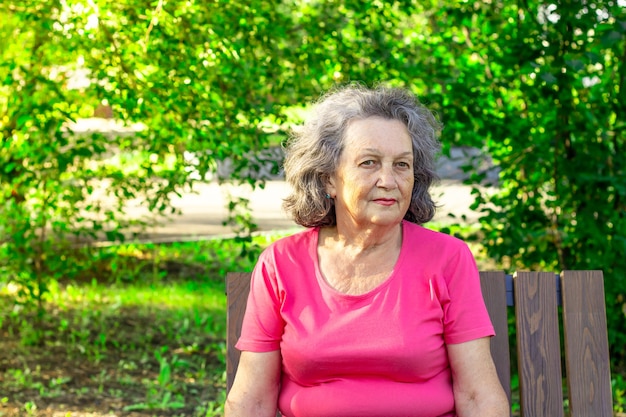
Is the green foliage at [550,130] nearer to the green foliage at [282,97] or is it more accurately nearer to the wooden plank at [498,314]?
the green foliage at [282,97]

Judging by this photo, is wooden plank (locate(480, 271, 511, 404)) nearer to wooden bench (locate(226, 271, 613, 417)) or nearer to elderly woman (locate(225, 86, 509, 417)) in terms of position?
wooden bench (locate(226, 271, 613, 417))

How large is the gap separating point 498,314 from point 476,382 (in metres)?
0.31

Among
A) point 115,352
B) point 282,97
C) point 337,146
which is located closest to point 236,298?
point 337,146

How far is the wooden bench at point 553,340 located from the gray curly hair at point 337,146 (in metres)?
0.34

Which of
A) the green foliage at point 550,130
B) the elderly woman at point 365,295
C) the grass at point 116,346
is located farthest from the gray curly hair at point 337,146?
the grass at point 116,346

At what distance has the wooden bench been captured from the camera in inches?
107

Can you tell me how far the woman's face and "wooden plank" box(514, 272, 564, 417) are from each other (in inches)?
17.7

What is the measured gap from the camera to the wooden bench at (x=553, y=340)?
2715mm

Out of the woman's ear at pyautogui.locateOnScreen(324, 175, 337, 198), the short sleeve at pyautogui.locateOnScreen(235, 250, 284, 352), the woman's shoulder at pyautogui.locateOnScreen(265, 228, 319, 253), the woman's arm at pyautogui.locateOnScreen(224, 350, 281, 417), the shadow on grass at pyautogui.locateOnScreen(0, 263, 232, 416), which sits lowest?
the shadow on grass at pyautogui.locateOnScreen(0, 263, 232, 416)

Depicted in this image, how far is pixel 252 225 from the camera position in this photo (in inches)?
195

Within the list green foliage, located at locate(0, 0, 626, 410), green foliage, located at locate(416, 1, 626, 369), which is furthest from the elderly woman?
green foliage, located at locate(416, 1, 626, 369)

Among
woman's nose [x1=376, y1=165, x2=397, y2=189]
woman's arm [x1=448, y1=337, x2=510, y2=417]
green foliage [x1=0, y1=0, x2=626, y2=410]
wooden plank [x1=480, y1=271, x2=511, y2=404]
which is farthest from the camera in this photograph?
green foliage [x1=0, y1=0, x2=626, y2=410]

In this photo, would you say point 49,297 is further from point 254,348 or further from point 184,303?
point 254,348

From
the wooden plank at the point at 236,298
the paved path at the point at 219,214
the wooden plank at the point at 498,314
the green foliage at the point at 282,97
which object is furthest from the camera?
the paved path at the point at 219,214
